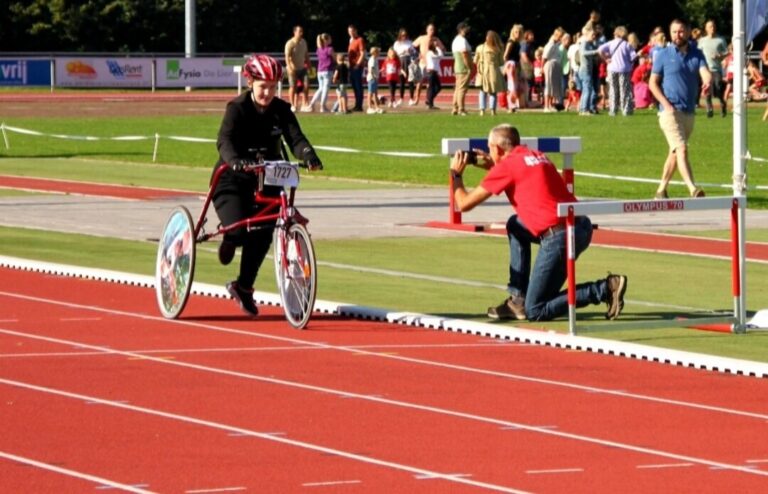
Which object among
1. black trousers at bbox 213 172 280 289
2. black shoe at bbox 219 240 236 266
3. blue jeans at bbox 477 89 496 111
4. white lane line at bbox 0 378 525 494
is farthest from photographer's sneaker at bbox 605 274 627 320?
blue jeans at bbox 477 89 496 111

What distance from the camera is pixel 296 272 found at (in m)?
12.7

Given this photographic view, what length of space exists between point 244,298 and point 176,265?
50 centimetres

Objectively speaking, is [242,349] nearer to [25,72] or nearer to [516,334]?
[516,334]

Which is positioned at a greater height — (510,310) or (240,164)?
(240,164)

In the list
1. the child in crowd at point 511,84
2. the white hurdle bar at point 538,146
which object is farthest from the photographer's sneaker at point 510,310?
the child in crowd at point 511,84

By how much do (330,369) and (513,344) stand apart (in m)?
1.50

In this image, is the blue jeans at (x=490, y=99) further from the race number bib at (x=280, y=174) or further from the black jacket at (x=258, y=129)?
the race number bib at (x=280, y=174)

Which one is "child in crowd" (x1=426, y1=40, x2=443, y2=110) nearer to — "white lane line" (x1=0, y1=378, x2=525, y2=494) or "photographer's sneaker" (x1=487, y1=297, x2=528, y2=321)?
"photographer's sneaker" (x1=487, y1=297, x2=528, y2=321)

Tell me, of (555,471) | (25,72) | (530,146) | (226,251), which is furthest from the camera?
(25,72)

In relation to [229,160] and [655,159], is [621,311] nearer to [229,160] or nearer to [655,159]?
[229,160]

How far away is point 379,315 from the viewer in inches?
524

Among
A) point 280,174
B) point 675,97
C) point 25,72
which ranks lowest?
point 280,174

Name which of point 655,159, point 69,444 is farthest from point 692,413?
point 655,159

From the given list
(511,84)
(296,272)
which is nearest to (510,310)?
(296,272)
